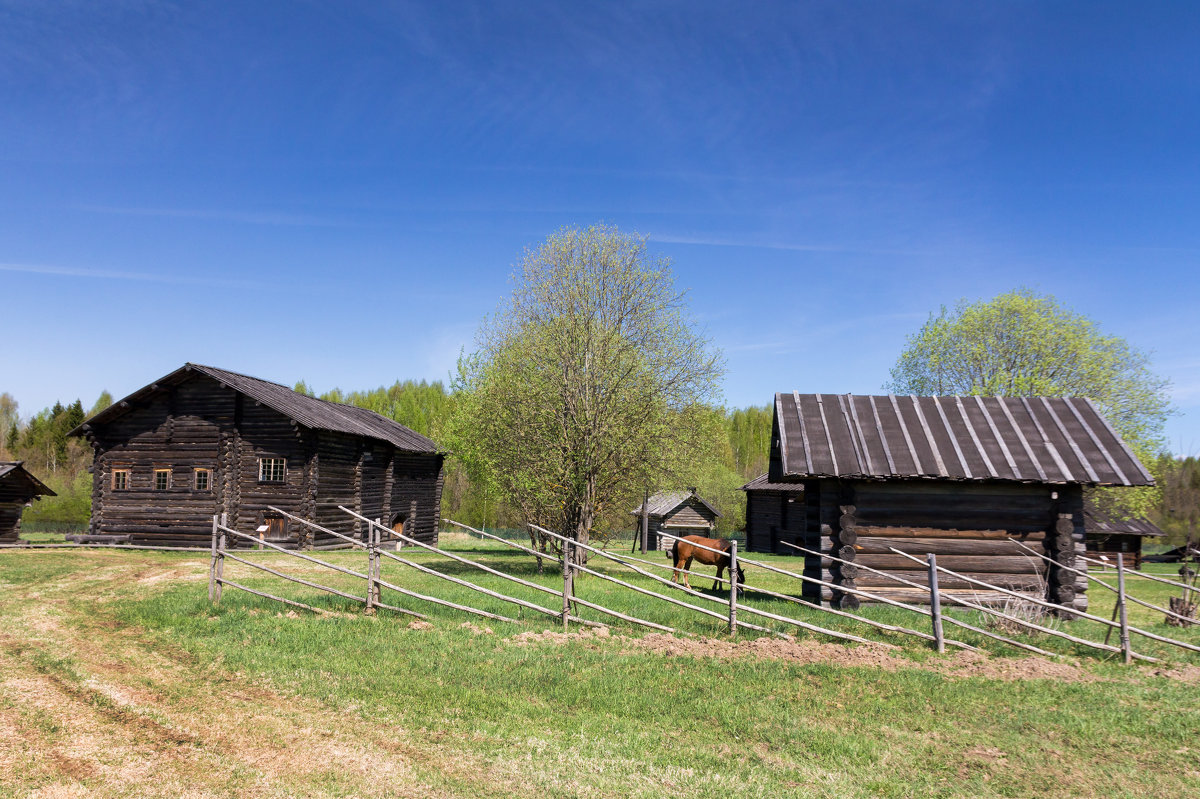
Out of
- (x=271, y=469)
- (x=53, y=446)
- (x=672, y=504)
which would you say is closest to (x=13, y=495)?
(x=271, y=469)

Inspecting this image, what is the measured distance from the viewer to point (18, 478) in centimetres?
2822

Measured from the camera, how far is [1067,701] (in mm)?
8789

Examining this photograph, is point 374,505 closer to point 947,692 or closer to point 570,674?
point 570,674

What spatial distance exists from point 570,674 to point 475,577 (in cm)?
1394

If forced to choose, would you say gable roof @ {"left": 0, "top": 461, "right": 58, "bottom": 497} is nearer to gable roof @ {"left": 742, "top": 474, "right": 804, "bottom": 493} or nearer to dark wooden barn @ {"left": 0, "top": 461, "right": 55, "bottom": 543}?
dark wooden barn @ {"left": 0, "top": 461, "right": 55, "bottom": 543}

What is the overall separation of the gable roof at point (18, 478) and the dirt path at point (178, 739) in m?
22.3

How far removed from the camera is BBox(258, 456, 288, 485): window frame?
3008 cm

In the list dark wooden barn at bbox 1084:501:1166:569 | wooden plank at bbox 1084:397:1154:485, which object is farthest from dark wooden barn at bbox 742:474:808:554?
wooden plank at bbox 1084:397:1154:485

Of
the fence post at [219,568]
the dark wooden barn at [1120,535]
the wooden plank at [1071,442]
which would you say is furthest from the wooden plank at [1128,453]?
the dark wooden barn at [1120,535]

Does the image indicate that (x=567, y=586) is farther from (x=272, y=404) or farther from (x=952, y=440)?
(x=272, y=404)

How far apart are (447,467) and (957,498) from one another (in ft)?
217

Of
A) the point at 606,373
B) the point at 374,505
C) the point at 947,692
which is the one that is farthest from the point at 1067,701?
the point at 374,505

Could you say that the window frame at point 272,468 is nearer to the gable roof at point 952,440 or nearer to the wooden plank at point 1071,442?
the gable roof at point 952,440

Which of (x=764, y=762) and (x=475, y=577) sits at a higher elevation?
(x=764, y=762)
